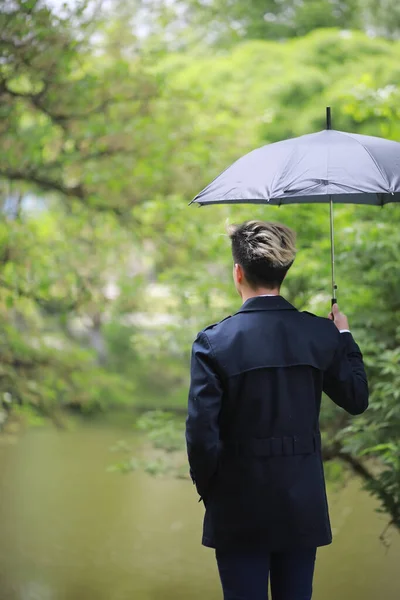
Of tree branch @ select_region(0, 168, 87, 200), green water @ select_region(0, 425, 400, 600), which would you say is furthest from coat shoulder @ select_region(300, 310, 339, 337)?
tree branch @ select_region(0, 168, 87, 200)

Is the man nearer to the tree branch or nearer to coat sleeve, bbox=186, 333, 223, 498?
coat sleeve, bbox=186, 333, 223, 498

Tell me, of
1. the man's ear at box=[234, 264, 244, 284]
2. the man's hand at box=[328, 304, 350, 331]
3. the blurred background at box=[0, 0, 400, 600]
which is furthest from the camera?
the blurred background at box=[0, 0, 400, 600]

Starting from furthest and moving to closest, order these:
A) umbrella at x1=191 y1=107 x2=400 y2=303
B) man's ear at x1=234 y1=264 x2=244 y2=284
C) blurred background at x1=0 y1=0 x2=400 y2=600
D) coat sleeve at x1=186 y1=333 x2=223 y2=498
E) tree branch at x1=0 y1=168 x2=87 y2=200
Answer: tree branch at x1=0 y1=168 x2=87 y2=200 → blurred background at x1=0 y1=0 x2=400 y2=600 → umbrella at x1=191 y1=107 x2=400 y2=303 → man's ear at x1=234 y1=264 x2=244 y2=284 → coat sleeve at x1=186 y1=333 x2=223 y2=498

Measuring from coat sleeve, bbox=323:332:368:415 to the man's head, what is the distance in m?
0.22

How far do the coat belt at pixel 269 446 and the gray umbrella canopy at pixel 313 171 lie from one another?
67 cm

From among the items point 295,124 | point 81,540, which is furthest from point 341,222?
point 295,124

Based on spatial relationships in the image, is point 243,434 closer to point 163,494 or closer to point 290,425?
point 290,425

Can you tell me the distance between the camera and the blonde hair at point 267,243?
188 centimetres

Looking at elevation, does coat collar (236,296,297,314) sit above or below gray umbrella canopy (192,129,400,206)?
below

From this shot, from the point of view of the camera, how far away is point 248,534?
1.87 metres

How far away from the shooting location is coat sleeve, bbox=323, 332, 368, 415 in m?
1.96

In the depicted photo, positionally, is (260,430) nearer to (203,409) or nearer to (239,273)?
(203,409)

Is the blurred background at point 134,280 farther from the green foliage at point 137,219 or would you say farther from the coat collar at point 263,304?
the coat collar at point 263,304

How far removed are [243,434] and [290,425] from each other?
11 cm
